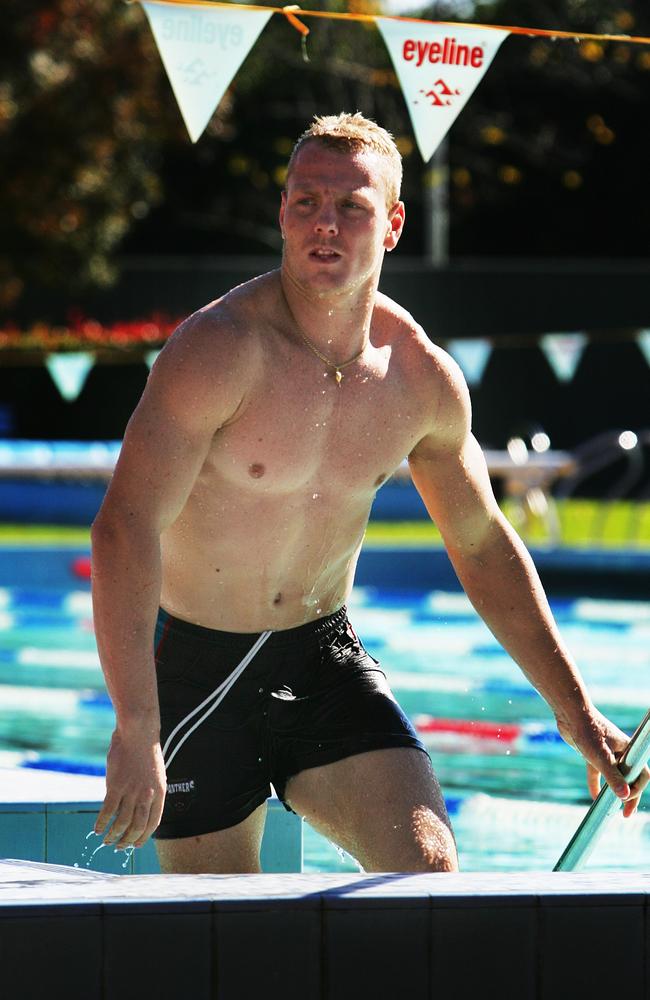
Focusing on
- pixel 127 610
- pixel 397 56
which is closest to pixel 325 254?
pixel 127 610

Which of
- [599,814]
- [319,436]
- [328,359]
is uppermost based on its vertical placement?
[328,359]

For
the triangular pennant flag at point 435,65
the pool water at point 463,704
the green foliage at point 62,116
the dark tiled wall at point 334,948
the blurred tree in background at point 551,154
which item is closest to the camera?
the dark tiled wall at point 334,948

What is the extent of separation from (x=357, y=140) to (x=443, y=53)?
173 cm

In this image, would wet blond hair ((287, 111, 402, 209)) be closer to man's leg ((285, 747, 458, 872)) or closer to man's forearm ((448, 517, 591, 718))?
man's forearm ((448, 517, 591, 718))

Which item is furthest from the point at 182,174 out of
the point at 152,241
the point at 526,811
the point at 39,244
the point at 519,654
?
the point at 519,654

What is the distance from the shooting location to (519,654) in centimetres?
329

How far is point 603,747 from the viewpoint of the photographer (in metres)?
3.17

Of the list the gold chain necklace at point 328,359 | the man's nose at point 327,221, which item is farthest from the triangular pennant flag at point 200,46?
the man's nose at point 327,221

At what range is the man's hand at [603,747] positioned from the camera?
10.2 ft

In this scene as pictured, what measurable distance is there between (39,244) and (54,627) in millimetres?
10277

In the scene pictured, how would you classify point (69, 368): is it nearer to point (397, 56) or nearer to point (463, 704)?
point (463, 704)

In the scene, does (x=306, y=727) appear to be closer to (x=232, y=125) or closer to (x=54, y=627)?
(x=54, y=627)

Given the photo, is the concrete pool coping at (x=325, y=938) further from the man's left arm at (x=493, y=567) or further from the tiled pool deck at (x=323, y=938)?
the man's left arm at (x=493, y=567)

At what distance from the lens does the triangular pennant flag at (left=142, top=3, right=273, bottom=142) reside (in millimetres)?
4461
